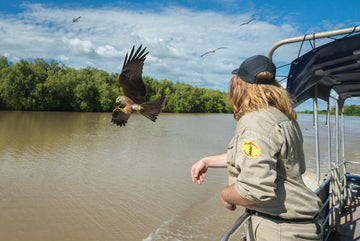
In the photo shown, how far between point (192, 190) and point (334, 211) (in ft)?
18.4

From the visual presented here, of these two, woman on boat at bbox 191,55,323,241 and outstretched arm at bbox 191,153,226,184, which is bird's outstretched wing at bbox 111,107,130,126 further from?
woman on boat at bbox 191,55,323,241

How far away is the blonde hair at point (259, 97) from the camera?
1.30 metres

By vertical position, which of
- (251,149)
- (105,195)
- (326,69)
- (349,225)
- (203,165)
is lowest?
(105,195)

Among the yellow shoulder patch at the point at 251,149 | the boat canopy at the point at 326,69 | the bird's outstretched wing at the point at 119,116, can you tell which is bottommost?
the yellow shoulder patch at the point at 251,149

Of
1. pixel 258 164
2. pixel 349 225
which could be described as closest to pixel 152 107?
pixel 258 164

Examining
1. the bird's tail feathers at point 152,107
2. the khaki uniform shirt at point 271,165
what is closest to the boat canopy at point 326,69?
the khaki uniform shirt at point 271,165

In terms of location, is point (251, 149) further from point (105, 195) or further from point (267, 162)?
point (105, 195)

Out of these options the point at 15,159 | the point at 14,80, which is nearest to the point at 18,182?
the point at 15,159

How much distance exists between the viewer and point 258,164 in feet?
3.77

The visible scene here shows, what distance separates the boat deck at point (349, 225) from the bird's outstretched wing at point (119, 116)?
3.23 m

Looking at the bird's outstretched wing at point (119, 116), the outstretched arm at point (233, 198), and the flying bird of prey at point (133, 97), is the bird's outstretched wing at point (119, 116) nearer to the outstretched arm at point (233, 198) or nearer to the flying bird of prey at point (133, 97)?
the flying bird of prey at point (133, 97)

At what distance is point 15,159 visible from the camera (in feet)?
37.2

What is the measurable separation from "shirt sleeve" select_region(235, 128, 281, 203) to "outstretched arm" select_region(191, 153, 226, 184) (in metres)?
0.38

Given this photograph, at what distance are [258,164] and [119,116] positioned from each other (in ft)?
3.68
